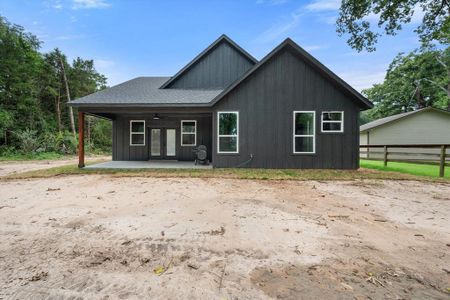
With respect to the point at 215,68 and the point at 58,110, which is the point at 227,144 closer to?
the point at 215,68

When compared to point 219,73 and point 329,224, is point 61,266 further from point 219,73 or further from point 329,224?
point 219,73

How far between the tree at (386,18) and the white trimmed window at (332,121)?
5.50 m

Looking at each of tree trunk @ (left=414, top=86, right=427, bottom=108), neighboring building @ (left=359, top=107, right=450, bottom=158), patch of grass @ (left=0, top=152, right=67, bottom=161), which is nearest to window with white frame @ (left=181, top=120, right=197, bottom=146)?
patch of grass @ (left=0, top=152, right=67, bottom=161)

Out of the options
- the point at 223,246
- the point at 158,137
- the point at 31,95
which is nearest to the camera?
the point at 223,246

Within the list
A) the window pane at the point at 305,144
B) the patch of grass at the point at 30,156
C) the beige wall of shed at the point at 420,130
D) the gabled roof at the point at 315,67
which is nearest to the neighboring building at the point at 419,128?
the beige wall of shed at the point at 420,130

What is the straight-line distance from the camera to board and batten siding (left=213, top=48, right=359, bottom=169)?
9.48 metres

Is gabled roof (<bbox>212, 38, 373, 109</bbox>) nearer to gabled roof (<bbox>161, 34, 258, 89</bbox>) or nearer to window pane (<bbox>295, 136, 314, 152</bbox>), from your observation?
window pane (<bbox>295, 136, 314, 152</bbox>)

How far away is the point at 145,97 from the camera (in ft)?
33.8

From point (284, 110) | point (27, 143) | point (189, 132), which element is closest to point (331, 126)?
point (284, 110)

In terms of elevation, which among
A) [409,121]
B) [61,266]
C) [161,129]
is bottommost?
[61,266]

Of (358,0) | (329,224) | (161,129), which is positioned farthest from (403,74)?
(329,224)

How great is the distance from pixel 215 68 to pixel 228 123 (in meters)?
4.72

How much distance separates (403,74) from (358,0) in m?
25.1

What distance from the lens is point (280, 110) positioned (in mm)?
9609
